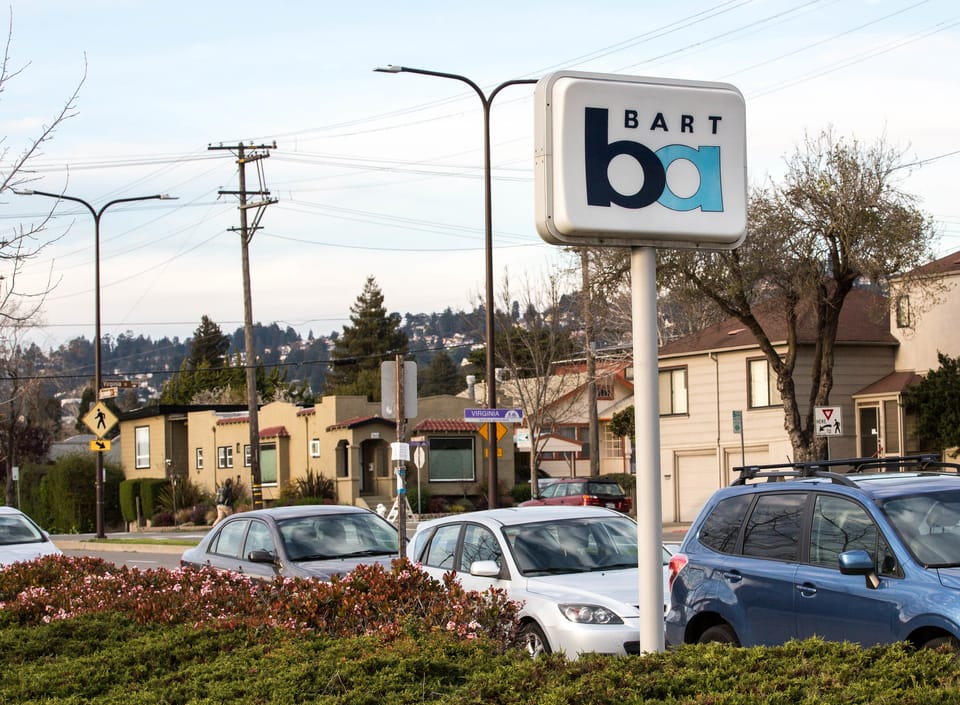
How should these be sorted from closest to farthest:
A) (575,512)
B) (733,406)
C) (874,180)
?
(575,512) → (874,180) → (733,406)

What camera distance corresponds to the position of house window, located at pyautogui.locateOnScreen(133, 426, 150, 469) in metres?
70.1

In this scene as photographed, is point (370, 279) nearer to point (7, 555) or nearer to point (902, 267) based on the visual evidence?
point (902, 267)

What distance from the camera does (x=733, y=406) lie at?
145ft

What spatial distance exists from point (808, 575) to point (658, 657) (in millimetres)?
3317

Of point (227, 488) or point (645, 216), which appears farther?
point (227, 488)

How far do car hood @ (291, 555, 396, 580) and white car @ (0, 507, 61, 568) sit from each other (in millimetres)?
6258

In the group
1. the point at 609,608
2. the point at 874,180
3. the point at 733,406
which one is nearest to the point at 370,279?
the point at 733,406

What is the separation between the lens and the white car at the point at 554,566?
33.9 ft

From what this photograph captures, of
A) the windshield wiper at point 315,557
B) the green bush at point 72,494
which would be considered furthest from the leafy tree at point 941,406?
the green bush at point 72,494

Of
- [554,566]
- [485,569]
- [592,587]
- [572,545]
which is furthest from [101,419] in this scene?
[592,587]

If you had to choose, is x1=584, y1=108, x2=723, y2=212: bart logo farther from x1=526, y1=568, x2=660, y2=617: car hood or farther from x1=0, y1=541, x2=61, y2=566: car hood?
x1=0, y1=541, x2=61, y2=566: car hood

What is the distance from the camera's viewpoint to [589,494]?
37.6 metres

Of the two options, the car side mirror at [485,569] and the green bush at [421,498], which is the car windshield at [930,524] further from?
the green bush at [421,498]

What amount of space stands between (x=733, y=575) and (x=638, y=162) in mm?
4352
